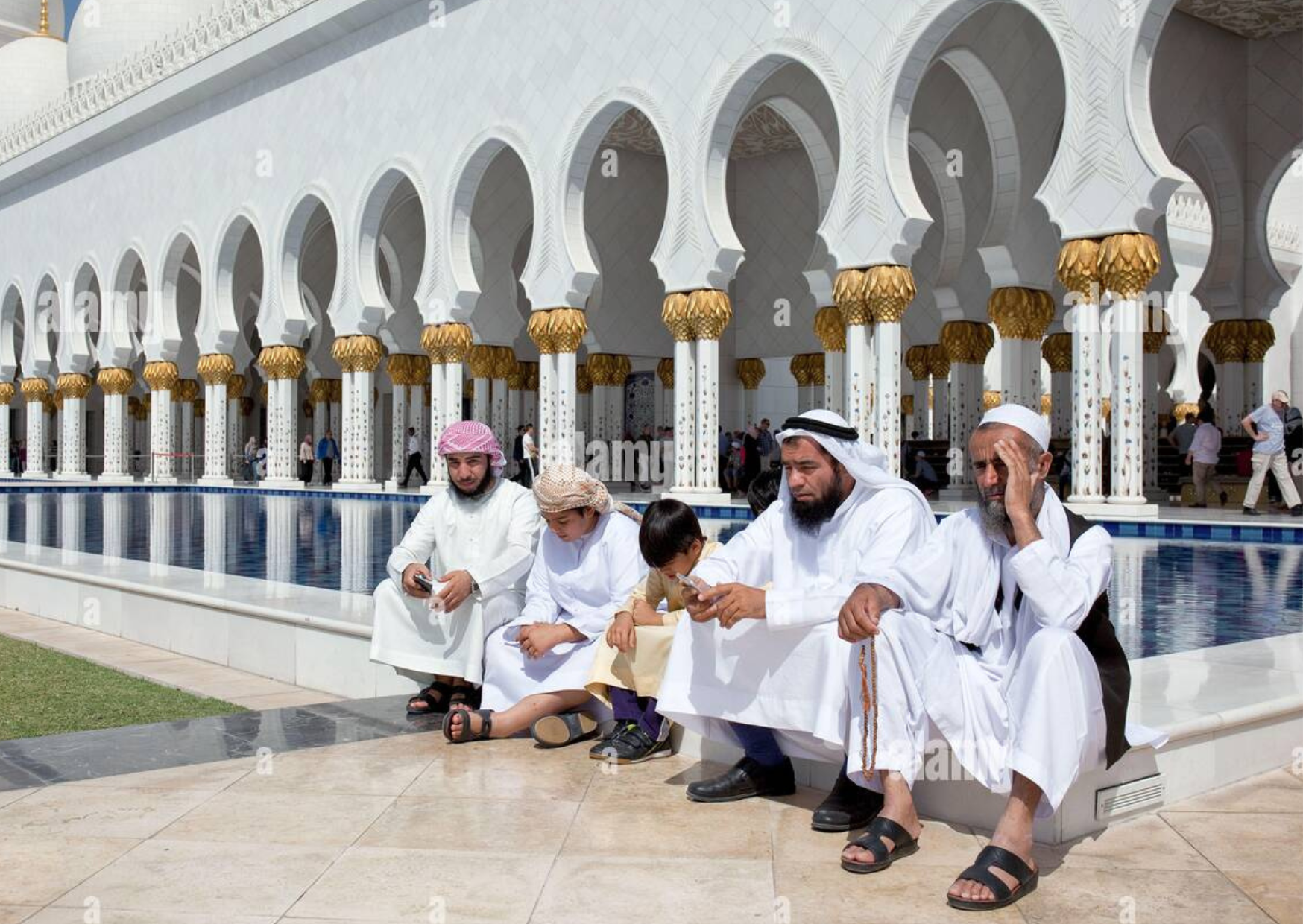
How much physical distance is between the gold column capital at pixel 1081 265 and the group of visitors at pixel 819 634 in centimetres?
496

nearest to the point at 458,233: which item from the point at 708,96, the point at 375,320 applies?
the point at 375,320

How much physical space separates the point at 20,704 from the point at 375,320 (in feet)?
29.4

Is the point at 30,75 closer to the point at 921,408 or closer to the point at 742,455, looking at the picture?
the point at 742,455

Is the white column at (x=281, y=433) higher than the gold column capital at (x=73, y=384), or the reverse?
the gold column capital at (x=73, y=384)

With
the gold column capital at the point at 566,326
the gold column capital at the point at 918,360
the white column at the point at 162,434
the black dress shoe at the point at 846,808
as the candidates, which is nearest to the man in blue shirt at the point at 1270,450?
the gold column capital at the point at 918,360

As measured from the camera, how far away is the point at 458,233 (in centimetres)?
1107

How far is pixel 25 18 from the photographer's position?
24250mm

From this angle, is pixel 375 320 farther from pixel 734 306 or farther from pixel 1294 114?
pixel 1294 114

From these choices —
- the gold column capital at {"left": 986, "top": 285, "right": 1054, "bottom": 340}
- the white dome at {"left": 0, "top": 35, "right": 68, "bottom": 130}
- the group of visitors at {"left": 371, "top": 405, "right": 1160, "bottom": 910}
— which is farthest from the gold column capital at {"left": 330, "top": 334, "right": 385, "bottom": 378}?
the white dome at {"left": 0, "top": 35, "right": 68, "bottom": 130}

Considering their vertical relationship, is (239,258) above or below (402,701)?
above

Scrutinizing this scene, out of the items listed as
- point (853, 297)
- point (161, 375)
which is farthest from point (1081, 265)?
point (161, 375)

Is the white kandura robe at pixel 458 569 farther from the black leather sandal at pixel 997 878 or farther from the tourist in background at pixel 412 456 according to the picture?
the tourist in background at pixel 412 456

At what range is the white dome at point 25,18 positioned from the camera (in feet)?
78.3

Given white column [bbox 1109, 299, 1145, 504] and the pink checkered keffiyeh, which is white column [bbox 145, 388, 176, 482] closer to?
white column [bbox 1109, 299, 1145, 504]
